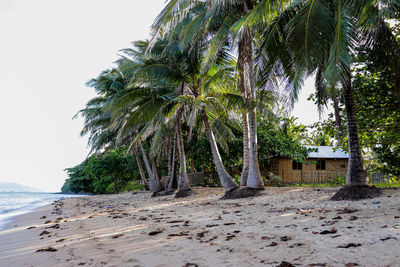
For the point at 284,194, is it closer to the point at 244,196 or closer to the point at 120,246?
the point at 244,196

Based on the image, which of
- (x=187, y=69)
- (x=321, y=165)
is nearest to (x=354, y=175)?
(x=187, y=69)

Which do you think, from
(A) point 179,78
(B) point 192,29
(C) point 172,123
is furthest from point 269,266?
(C) point 172,123

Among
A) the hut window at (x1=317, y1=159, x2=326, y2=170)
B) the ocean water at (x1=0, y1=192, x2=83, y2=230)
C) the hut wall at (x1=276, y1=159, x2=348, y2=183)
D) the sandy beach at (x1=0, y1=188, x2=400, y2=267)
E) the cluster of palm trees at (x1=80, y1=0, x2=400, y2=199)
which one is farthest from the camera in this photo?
the hut window at (x1=317, y1=159, x2=326, y2=170)

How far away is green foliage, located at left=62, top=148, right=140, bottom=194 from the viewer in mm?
27766

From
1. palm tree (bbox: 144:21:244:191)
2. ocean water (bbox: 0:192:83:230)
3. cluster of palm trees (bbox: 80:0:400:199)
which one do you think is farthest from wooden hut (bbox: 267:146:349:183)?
ocean water (bbox: 0:192:83:230)

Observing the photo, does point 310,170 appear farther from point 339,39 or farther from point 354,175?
point 339,39

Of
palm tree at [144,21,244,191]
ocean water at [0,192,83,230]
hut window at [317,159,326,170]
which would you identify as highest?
palm tree at [144,21,244,191]

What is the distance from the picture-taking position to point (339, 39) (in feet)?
18.7

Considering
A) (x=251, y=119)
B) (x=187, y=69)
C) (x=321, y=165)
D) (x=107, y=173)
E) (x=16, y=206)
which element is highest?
(x=187, y=69)

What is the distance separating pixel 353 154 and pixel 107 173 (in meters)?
25.1

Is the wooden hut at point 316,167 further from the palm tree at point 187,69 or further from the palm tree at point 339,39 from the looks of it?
the palm tree at point 339,39

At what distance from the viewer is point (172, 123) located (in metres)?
14.8

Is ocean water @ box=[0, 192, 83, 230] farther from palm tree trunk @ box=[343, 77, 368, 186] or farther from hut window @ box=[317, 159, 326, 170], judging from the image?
hut window @ box=[317, 159, 326, 170]

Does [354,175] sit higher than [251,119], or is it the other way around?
[251,119]
